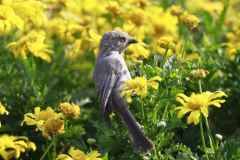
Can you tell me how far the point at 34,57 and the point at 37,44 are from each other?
42 centimetres

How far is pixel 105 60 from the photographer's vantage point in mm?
3838

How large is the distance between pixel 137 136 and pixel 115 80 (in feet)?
1.85

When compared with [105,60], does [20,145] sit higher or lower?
lower

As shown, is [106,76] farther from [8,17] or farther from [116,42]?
[8,17]

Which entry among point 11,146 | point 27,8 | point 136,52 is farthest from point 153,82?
→ point 27,8

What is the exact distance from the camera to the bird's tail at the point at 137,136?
123 inches

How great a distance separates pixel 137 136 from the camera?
3.19 meters

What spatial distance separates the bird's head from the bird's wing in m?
0.16

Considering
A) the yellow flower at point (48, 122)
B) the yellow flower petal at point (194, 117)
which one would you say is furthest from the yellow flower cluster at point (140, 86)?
the yellow flower at point (48, 122)

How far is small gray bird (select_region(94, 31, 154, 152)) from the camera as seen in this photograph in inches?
126

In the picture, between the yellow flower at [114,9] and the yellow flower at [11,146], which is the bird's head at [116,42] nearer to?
the yellow flower at [114,9]

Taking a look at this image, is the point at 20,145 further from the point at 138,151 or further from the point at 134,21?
the point at 134,21

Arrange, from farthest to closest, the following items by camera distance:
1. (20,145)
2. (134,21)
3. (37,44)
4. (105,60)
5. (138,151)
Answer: (134,21) < (37,44) < (105,60) < (20,145) < (138,151)

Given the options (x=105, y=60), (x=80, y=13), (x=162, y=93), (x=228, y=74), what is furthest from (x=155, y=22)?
(x=162, y=93)
